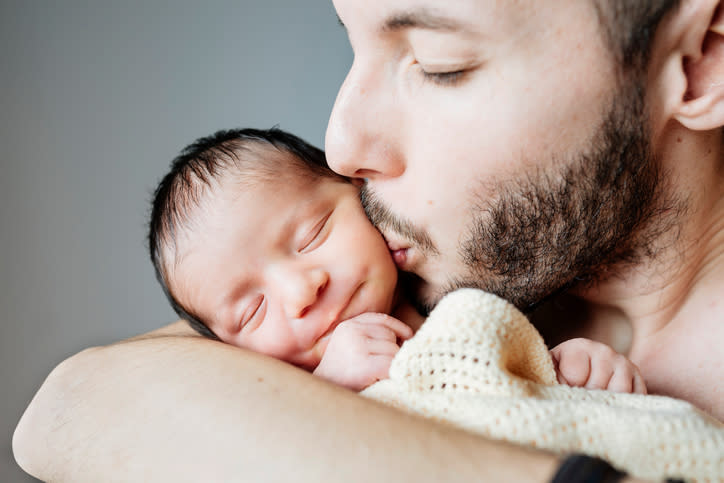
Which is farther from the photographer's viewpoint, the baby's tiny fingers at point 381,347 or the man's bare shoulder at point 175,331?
the man's bare shoulder at point 175,331

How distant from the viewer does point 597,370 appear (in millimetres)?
884

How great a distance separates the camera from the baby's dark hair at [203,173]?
3.87 feet

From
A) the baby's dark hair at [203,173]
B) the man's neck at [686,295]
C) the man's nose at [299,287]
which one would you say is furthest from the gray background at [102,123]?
the man's neck at [686,295]

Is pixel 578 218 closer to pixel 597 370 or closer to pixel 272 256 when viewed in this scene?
pixel 597 370

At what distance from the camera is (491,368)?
728mm

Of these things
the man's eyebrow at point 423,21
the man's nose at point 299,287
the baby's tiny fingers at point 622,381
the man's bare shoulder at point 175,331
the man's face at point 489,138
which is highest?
the man's eyebrow at point 423,21

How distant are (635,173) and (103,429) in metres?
0.94

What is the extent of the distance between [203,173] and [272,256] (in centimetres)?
24

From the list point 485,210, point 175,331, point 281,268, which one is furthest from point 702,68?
point 175,331

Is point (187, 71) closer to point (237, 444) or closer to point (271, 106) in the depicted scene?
point (271, 106)

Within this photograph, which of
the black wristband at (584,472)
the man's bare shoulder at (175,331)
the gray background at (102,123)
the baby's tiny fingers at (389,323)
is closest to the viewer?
the black wristband at (584,472)

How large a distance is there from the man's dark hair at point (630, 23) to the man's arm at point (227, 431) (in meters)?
0.62

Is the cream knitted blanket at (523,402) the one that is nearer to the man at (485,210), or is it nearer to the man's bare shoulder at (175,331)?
the man at (485,210)

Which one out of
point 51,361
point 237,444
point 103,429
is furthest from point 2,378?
point 237,444
